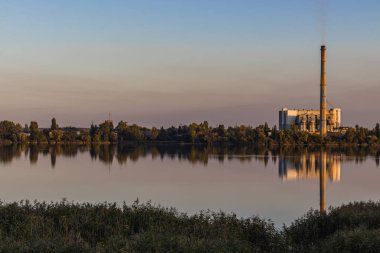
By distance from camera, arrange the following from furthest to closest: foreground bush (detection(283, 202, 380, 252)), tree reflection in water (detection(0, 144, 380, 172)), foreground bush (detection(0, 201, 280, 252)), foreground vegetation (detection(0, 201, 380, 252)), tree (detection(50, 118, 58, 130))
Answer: tree (detection(50, 118, 58, 130)), tree reflection in water (detection(0, 144, 380, 172)), foreground bush (detection(283, 202, 380, 252)), foreground vegetation (detection(0, 201, 380, 252)), foreground bush (detection(0, 201, 280, 252))

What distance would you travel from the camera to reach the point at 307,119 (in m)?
132

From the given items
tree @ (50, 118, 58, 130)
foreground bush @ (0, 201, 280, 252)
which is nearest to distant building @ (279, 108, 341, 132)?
tree @ (50, 118, 58, 130)

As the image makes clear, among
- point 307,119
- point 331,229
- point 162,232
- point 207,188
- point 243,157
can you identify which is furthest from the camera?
point 307,119

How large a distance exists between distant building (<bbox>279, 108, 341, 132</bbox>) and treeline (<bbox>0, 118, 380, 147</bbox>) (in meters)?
3.81

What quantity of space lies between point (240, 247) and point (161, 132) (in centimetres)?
14064

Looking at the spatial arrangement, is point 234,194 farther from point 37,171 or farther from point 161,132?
point 161,132

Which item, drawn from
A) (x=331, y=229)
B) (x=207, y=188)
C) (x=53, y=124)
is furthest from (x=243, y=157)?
(x=53, y=124)

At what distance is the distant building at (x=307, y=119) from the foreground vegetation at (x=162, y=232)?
117 meters

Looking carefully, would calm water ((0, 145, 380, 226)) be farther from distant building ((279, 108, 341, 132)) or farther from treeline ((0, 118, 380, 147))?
distant building ((279, 108, 341, 132))

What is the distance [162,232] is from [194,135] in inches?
4890

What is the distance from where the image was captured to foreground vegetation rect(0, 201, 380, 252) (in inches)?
420

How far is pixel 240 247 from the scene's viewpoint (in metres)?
11.2

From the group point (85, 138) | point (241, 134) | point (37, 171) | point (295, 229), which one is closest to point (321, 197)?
point (295, 229)

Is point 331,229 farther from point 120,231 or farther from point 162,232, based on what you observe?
point 120,231
